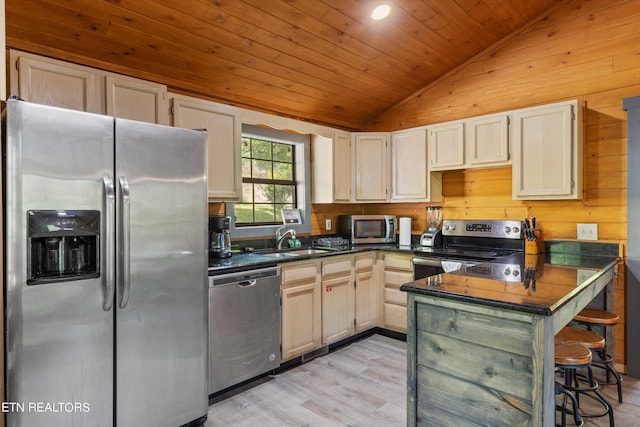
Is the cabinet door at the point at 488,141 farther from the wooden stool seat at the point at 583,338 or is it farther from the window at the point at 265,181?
the window at the point at 265,181

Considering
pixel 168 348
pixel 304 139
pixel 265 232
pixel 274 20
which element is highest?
pixel 274 20

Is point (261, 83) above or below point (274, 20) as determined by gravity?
below

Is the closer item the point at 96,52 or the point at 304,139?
the point at 96,52

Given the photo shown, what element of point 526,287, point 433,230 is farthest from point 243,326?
point 433,230

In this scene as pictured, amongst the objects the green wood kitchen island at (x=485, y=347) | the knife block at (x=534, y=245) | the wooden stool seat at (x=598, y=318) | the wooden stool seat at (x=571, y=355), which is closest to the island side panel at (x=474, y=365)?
the green wood kitchen island at (x=485, y=347)

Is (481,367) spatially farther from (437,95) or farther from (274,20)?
(437,95)

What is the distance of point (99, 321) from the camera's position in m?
1.84

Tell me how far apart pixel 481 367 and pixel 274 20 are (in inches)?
96.8

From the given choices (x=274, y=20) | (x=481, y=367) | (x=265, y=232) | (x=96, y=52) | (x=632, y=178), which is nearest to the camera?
(x=481, y=367)

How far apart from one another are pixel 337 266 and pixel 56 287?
7.15ft

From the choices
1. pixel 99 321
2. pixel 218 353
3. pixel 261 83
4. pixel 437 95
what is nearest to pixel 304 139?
pixel 261 83

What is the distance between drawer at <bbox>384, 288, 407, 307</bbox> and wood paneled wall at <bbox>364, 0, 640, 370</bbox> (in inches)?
38.5

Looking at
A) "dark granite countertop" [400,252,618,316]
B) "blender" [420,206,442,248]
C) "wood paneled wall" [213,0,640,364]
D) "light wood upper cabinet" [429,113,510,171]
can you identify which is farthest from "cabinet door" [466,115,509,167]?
"dark granite countertop" [400,252,618,316]

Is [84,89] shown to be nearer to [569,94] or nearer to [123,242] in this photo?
[123,242]
